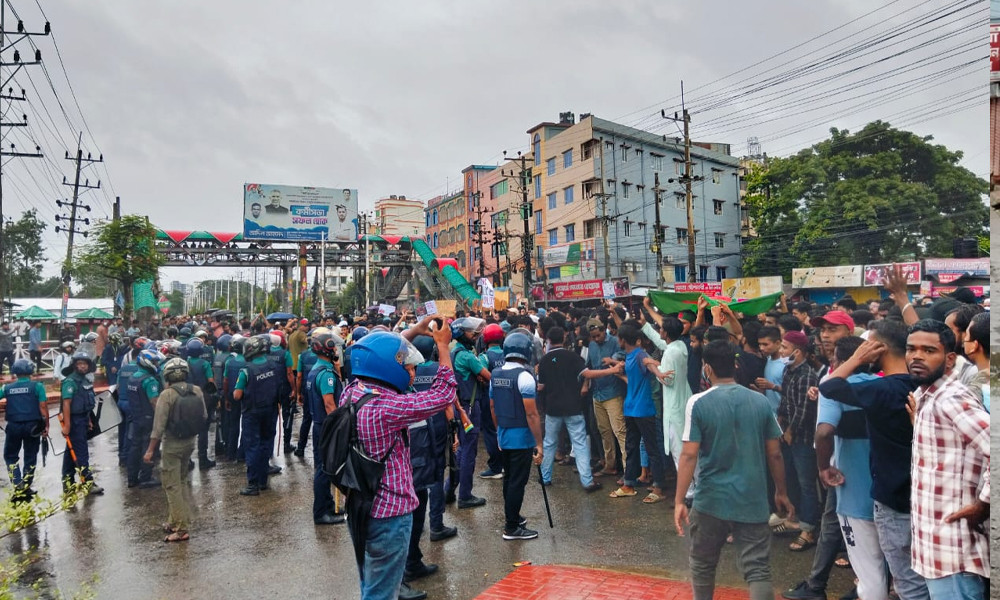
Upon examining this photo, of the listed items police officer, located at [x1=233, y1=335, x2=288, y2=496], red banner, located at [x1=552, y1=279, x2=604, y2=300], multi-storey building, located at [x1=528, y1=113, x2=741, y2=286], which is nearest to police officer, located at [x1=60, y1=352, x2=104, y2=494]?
police officer, located at [x1=233, y1=335, x2=288, y2=496]

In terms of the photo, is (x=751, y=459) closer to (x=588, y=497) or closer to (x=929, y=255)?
(x=588, y=497)

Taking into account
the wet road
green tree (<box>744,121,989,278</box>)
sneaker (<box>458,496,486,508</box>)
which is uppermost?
green tree (<box>744,121,989,278</box>)

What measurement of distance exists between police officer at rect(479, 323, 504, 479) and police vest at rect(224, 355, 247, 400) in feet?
10.6

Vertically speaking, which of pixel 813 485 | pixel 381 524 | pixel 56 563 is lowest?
pixel 56 563

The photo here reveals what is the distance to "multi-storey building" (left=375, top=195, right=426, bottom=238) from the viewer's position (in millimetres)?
85062

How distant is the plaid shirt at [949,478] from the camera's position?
8.30 ft

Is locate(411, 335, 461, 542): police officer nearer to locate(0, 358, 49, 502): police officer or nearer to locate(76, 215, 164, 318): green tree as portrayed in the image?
locate(0, 358, 49, 502): police officer

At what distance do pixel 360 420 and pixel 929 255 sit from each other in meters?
37.5

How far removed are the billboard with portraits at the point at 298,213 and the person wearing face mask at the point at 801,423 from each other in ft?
120

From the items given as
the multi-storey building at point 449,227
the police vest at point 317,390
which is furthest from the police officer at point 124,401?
the multi-storey building at point 449,227

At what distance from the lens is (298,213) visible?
41156mm

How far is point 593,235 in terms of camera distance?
42406mm

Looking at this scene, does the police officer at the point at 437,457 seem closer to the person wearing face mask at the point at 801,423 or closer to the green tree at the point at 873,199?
the person wearing face mask at the point at 801,423

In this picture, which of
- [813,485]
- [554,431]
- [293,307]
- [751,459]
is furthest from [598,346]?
[293,307]
